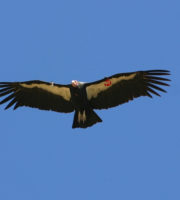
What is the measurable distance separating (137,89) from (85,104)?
2181 mm

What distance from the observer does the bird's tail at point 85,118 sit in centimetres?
3497

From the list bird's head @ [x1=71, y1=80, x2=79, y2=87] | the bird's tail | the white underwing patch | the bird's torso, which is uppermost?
the white underwing patch

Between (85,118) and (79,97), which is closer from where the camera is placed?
(79,97)

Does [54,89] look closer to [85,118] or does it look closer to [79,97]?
[79,97]

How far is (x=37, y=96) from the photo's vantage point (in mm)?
35656

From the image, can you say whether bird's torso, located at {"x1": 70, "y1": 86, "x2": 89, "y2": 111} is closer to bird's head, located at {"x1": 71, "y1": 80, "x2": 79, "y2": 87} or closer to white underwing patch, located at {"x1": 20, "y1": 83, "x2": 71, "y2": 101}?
bird's head, located at {"x1": 71, "y1": 80, "x2": 79, "y2": 87}

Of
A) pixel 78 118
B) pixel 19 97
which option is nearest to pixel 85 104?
pixel 78 118

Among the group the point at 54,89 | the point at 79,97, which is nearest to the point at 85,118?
the point at 79,97

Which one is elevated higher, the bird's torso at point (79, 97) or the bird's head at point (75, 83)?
the bird's head at point (75, 83)

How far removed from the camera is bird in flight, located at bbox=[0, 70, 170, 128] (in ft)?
113

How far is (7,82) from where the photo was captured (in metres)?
35.7

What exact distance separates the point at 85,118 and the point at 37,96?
224cm

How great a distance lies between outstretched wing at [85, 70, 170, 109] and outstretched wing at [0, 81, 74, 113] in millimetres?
1152

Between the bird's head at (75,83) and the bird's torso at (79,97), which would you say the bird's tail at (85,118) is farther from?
the bird's head at (75,83)
